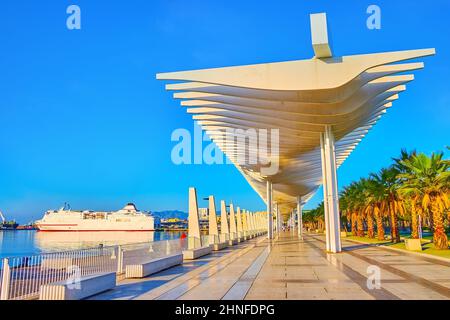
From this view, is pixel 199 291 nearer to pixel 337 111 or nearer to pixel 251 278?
pixel 251 278

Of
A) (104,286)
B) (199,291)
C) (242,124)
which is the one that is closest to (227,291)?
(199,291)

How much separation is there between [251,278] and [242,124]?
1295 cm

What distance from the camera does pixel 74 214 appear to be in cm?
9212

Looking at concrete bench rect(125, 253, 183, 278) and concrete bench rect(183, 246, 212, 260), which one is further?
concrete bench rect(183, 246, 212, 260)

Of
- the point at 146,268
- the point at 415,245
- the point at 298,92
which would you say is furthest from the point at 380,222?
the point at 146,268

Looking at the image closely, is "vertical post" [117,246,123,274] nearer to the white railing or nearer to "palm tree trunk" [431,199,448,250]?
the white railing

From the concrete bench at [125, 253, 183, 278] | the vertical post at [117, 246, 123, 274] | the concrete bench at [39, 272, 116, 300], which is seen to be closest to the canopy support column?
the concrete bench at [125, 253, 183, 278]

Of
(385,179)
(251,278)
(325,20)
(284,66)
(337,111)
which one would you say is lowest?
(251,278)

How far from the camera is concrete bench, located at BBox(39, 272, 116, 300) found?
661cm

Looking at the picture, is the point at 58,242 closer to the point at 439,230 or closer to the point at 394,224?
the point at 394,224

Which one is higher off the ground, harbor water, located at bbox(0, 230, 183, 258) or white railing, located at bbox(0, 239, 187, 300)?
white railing, located at bbox(0, 239, 187, 300)

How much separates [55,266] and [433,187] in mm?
18394

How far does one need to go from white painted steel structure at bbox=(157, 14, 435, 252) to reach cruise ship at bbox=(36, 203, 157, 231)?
73019 mm

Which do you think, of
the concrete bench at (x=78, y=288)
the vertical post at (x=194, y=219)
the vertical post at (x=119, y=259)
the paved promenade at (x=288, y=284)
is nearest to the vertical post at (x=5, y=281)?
the concrete bench at (x=78, y=288)
